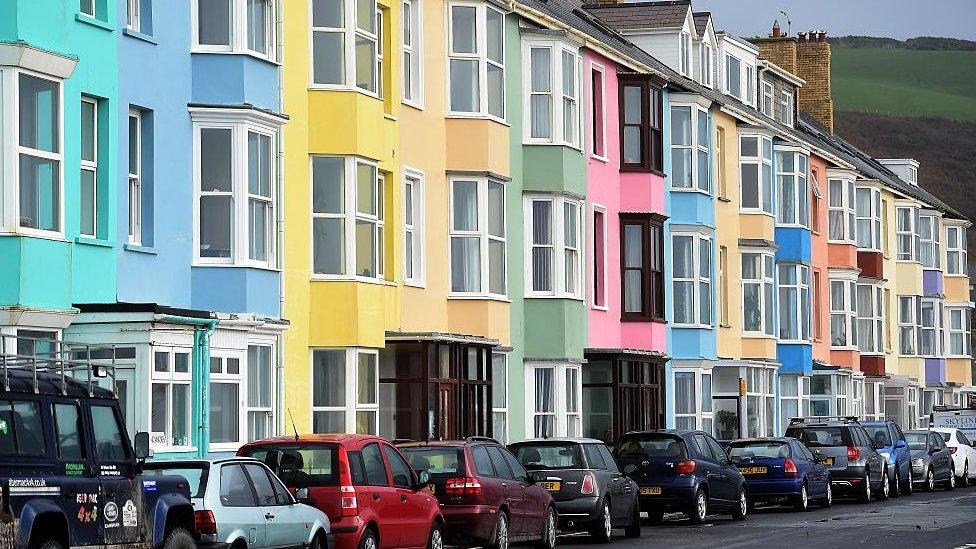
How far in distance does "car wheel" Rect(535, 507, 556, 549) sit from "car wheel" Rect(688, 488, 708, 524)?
614 centimetres

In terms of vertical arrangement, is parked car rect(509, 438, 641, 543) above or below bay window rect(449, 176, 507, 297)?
below

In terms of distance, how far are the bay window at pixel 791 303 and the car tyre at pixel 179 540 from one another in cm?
3897

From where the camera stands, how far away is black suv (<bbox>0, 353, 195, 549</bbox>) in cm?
1598

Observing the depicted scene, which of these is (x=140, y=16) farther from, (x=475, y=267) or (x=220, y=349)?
(x=475, y=267)

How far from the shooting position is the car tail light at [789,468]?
3731cm

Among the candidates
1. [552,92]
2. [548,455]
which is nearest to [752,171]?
[552,92]

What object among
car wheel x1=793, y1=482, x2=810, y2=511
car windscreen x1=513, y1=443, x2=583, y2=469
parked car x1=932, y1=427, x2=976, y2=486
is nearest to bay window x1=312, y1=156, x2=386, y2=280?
car windscreen x1=513, y1=443, x2=583, y2=469

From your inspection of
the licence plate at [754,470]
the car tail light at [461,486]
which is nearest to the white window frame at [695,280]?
the licence plate at [754,470]

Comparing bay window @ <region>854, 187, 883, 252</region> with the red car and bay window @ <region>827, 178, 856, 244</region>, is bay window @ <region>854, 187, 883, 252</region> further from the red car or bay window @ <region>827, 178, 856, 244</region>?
the red car

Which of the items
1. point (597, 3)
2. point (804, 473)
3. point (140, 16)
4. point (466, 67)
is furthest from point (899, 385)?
point (140, 16)

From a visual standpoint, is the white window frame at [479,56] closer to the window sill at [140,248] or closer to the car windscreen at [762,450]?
Result: the car windscreen at [762,450]

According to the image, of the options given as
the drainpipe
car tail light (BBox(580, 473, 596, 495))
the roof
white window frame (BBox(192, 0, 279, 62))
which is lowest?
car tail light (BBox(580, 473, 596, 495))

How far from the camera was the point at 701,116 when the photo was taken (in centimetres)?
4900

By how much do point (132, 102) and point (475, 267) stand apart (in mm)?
11154
